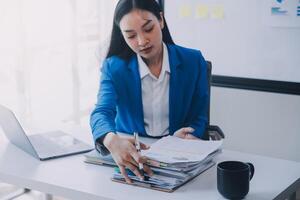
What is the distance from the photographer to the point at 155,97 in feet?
6.86

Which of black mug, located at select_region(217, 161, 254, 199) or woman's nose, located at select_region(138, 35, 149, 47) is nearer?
black mug, located at select_region(217, 161, 254, 199)

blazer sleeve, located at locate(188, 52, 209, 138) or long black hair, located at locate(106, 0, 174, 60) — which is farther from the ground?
long black hair, located at locate(106, 0, 174, 60)

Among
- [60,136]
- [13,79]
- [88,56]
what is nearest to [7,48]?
[13,79]

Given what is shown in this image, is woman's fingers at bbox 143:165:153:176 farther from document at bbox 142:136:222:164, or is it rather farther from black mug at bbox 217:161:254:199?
black mug at bbox 217:161:254:199

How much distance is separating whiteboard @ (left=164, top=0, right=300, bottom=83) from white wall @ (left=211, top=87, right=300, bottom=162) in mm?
124

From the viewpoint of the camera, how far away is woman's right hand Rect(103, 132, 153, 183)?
1.63m

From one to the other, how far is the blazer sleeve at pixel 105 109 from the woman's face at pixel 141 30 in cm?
18

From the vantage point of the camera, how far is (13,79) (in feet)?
A: 12.1

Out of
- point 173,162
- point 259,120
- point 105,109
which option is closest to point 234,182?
point 173,162

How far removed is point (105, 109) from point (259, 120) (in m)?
1.50

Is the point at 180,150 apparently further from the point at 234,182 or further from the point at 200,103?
the point at 200,103

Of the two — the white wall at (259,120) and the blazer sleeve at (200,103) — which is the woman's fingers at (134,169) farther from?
the white wall at (259,120)

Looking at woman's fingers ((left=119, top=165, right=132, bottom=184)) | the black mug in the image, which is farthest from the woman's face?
the black mug

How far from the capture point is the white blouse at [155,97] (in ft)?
6.83
